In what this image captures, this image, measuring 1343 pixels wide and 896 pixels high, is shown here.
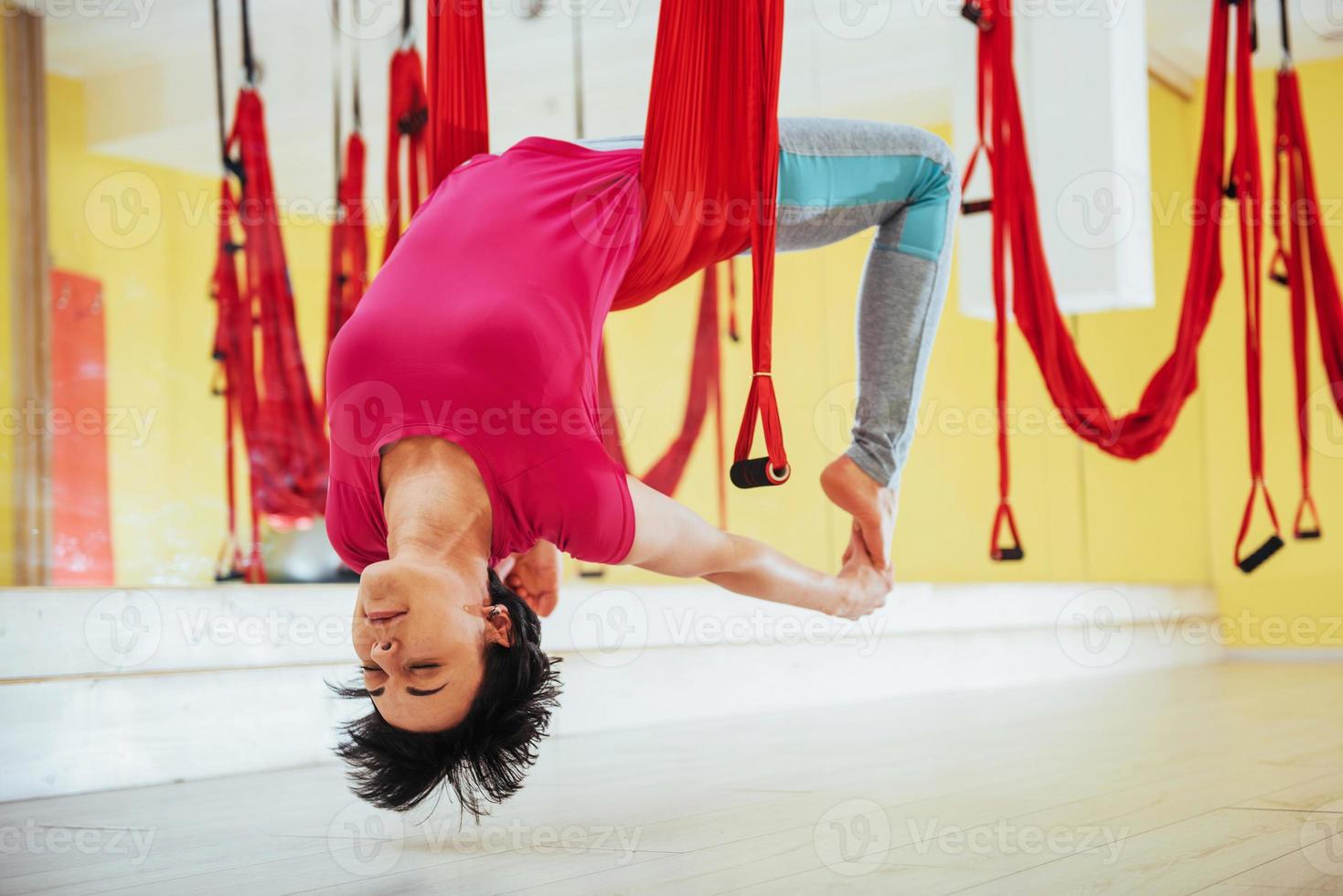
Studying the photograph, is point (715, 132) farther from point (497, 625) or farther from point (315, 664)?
point (315, 664)

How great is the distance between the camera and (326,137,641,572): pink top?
1433 millimetres

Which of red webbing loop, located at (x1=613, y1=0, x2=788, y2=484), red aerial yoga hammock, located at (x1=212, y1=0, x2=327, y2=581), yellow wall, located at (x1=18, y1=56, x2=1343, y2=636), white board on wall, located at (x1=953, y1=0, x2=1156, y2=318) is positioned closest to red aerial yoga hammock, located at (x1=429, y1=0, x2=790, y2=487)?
red webbing loop, located at (x1=613, y1=0, x2=788, y2=484)

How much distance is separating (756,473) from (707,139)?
43cm

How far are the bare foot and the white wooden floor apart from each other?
14.5 inches

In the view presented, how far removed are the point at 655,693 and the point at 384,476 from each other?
191cm

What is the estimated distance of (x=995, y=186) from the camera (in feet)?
8.89

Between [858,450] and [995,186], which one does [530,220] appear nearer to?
[858,450]

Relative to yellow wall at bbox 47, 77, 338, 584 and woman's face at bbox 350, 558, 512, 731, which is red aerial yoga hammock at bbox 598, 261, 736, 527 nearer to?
yellow wall at bbox 47, 77, 338, 584

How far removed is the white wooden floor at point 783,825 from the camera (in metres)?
1.40

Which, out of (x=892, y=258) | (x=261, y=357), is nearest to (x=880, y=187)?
(x=892, y=258)

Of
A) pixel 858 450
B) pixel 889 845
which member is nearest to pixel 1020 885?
pixel 889 845

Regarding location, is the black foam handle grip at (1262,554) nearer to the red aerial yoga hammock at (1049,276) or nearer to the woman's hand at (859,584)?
the red aerial yoga hammock at (1049,276)

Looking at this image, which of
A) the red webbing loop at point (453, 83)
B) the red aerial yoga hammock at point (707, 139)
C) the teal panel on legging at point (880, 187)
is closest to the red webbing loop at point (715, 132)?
the red aerial yoga hammock at point (707, 139)

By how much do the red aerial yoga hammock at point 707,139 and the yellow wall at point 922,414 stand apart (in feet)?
5.82
